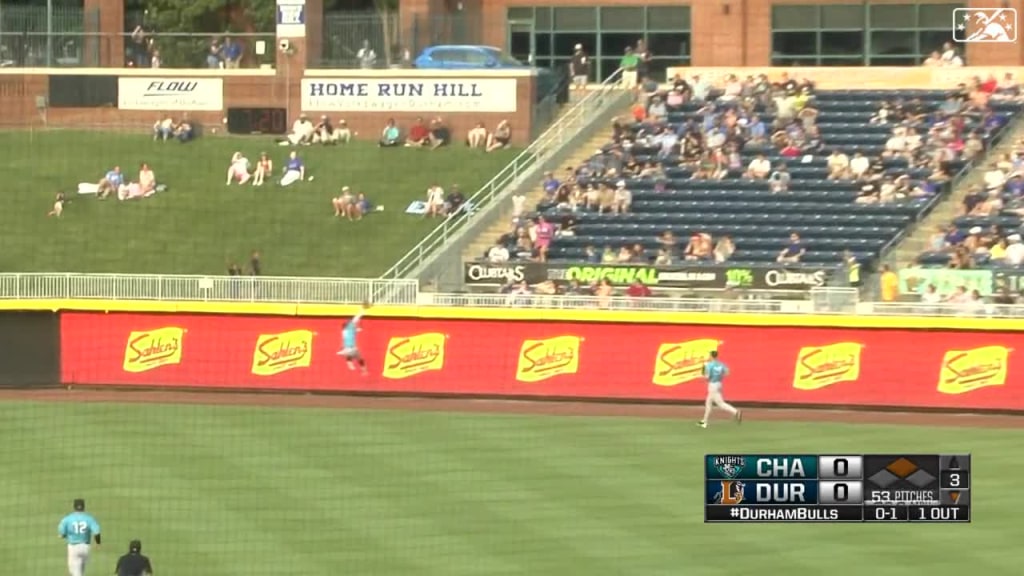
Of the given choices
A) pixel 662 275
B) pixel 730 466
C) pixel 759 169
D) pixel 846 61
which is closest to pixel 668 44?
pixel 846 61

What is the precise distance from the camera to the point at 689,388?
29.8 metres

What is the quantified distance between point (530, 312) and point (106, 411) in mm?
6212

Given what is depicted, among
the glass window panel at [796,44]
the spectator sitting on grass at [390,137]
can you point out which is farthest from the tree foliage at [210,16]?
the glass window panel at [796,44]

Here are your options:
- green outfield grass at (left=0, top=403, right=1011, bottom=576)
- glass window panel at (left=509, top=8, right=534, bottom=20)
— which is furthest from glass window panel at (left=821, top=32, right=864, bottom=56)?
green outfield grass at (left=0, top=403, right=1011, bottom=576)

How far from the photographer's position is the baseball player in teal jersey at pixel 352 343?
30391mm

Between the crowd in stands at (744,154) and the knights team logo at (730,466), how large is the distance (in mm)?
15797

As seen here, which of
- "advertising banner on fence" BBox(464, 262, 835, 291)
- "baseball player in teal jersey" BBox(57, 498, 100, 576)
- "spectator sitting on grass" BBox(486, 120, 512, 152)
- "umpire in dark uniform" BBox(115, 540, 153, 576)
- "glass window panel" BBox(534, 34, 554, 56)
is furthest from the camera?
"glass window panel" BBox(534, 34, 554, 56)

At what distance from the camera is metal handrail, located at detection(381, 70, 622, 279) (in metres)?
36.2

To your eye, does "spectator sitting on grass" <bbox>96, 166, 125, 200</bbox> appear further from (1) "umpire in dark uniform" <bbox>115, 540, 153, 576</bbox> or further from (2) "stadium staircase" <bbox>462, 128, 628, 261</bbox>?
(1) "umpire in dark uniform" <bbox>115, 540, 153, 576</bbox>

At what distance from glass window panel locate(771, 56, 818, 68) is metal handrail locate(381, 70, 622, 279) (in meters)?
3.46

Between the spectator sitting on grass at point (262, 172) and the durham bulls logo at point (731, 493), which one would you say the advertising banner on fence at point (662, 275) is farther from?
the durham bulls logo at point (731, 493)

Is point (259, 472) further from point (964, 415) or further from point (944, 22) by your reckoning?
point (944, 22)

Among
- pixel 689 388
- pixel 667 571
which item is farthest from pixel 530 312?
pixel 667 571

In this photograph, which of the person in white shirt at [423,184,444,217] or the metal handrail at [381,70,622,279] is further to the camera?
the person in white shirt at [423,184,444,217]
